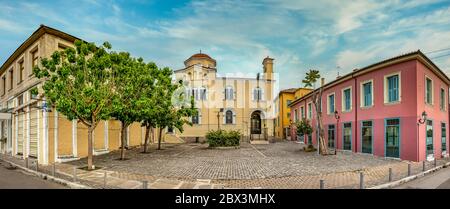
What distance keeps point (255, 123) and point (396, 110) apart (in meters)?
19.3

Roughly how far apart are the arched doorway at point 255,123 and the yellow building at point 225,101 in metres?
0.14

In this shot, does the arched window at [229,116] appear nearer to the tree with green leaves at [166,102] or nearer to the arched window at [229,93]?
the arched window at [229,93]

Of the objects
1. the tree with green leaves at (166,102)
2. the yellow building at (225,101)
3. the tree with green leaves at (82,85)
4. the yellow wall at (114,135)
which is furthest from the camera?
the yellow building at (225,101)

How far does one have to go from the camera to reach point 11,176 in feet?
36.1

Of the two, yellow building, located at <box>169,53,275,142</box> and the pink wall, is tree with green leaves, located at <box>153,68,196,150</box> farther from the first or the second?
the pink wall

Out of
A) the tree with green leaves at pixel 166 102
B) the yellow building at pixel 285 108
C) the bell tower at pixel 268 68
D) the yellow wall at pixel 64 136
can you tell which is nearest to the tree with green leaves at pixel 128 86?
the tree with green leaves at pixel 166 102

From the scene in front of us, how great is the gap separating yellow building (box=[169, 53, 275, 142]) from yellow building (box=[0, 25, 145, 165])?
41.1 feet

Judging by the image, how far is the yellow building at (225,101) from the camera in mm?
31438

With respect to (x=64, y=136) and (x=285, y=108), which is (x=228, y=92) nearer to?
(x=285, y=108)

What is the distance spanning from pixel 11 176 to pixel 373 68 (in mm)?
21529

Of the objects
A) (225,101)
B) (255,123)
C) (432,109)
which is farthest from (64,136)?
(432,109)

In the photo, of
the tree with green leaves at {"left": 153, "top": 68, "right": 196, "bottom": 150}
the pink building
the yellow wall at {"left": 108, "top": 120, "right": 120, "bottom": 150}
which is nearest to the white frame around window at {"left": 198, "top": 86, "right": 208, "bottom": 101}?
the tree with green leaves at {"left": 153, "top": 68, "right": 196, "bottom": 150}

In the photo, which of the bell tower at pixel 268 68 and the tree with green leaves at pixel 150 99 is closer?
the tree with green leaves at pixel 150 99
